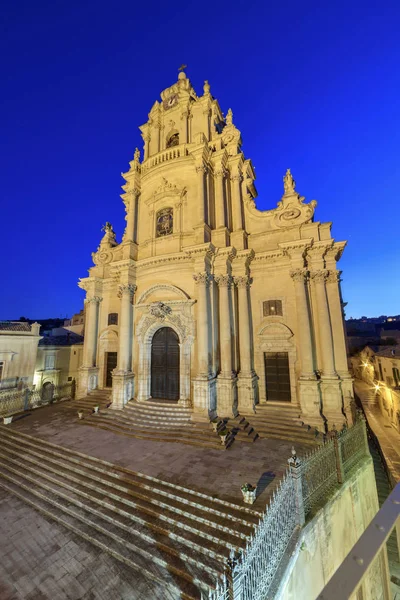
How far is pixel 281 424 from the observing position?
11922 mm

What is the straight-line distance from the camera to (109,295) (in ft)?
63.7

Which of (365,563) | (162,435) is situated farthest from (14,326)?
(365,563)

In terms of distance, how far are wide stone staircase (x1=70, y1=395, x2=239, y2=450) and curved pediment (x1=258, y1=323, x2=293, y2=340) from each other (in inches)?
219

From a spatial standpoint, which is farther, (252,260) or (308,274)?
(252,260)

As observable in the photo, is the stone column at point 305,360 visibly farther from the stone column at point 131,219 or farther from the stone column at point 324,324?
the stone column at point 131,219

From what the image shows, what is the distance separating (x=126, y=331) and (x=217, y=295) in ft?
19.8

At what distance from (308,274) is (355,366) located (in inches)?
1522

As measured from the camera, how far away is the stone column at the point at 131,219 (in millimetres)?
17506

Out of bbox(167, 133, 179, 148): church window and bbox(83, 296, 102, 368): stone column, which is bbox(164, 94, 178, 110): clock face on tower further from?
bbox(83, 296, 102, 368): stone column

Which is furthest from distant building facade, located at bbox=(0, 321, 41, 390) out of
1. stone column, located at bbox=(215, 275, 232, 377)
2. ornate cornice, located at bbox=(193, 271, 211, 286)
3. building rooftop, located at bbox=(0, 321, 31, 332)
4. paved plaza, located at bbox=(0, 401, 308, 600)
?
stone column, located at bbox=(215, 275, 232, 377)

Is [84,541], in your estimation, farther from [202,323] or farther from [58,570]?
[202,323]

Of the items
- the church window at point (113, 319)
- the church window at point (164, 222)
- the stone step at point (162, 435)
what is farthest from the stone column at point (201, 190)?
the stone step at point (162, 435)

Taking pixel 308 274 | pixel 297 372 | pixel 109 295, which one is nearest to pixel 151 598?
pixel 297 372

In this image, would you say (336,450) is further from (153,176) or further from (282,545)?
(153,176)
